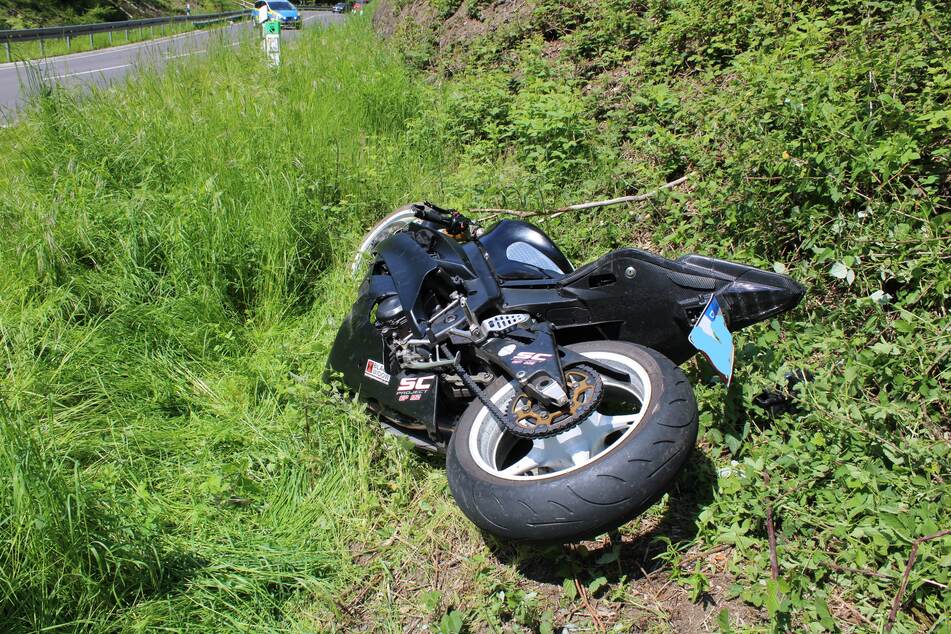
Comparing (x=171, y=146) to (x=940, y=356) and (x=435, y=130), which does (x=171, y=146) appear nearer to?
(x=435, y=130)

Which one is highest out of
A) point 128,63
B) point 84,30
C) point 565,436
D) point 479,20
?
point 479,20

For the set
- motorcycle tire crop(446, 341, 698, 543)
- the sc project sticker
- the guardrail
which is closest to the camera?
motorcycle tire crop(446, 341, 698, 543)

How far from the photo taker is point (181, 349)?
4082mm

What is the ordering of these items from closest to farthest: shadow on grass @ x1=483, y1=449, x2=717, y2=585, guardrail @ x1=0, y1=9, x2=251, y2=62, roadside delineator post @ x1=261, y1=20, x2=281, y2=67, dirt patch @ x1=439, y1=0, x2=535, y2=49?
shadow on grass @ x1=483, y1=449, x2=717, y2=585
roadside delineator post @ x1=261, y1=20, x2=281, y2=67
dirt patch @ x1=439, y1=0, x2=535, y2=49
guardrail @ x1=0, y1=9, x2=251, y2=62

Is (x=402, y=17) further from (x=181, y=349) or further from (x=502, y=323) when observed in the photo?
(x=502, y=323)

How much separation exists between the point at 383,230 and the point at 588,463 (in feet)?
8.92

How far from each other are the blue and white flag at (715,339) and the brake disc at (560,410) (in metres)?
0.37

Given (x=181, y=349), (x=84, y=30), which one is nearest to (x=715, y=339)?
(x=181, y=349)

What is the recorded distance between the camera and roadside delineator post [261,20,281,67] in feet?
26.2

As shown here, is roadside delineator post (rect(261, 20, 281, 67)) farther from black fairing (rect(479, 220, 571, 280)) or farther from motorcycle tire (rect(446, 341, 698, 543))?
motorcycle tire (rect(446, 341, 698, 543))

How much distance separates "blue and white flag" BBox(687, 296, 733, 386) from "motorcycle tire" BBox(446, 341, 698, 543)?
12 centimetres

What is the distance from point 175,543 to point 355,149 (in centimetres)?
429

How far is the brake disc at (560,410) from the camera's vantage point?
2271 mm

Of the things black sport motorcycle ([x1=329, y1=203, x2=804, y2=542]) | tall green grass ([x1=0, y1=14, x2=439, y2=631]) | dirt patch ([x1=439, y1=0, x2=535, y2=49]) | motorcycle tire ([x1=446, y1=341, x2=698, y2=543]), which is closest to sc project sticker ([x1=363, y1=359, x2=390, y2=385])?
black sport motorcycle ([x1=329, y1=203, x2=804, y2=542])
